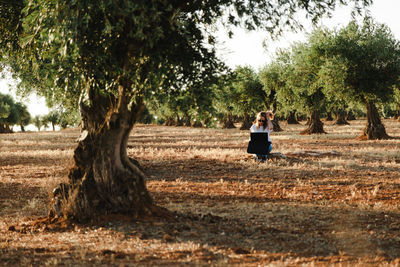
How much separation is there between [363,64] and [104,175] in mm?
24339

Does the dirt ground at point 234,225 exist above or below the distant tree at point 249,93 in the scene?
below

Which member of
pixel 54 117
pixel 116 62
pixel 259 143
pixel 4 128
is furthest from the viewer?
pixel 4 128

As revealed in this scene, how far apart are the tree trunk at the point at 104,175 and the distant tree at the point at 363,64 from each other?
74.1 feet

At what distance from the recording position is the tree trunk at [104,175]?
8.16 meters

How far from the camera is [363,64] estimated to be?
27.3 metres

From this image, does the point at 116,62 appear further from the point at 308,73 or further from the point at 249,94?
the point at 249,94

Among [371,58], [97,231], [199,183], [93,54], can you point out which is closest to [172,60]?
[93,54]

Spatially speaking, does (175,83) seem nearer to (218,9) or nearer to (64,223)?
(218,9)

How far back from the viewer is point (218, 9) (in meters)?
7.97

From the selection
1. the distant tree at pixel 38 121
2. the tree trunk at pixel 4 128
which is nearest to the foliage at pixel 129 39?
the tree trunk at pixel 4 128

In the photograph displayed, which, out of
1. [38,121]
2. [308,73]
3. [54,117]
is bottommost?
[54,117]

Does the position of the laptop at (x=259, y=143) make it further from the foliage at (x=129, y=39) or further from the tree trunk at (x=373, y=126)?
the tree trunk at (x=373, y=126)

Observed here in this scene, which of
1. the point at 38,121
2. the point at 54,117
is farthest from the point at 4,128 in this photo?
the point at 38,121

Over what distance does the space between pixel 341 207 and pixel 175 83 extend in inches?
216
